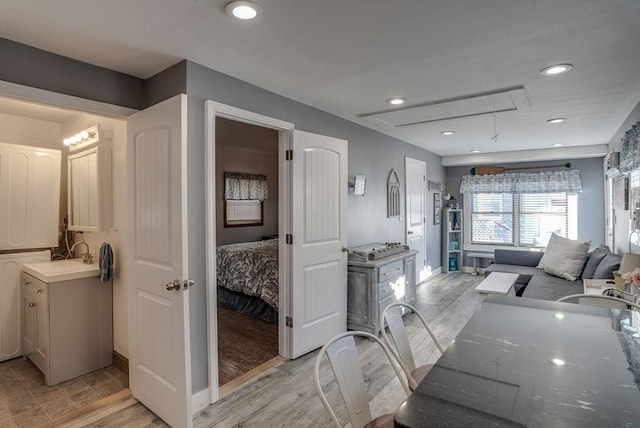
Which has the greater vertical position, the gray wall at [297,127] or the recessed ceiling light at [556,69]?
the recessed ceiling light at [556,69]

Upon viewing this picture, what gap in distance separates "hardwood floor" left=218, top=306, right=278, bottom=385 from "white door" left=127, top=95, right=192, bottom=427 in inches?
23.1

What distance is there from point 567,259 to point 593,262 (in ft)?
1.09

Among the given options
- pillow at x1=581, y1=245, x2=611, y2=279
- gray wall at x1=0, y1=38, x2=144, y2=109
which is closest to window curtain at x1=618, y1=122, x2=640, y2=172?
pillow at x1=581, y1=245, x2=611, y2=279

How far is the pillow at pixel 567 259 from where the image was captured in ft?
13.8

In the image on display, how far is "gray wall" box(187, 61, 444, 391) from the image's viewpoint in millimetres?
2301

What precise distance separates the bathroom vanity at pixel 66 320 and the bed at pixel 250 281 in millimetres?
1404

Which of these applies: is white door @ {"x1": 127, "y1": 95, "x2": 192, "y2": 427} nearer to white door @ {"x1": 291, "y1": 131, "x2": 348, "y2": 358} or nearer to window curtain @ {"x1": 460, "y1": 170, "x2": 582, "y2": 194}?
white door @ {"x1": 291, "y1": 131, "x2": 348, "y2": 358}

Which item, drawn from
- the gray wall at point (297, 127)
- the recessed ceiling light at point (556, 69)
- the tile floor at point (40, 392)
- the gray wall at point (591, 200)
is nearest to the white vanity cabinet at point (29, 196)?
the tile floor at point (40, 392)

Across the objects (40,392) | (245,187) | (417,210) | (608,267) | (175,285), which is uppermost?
(245,187)

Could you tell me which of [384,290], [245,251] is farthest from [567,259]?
[245,251]

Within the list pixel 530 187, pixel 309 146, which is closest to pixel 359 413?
pixel 309 146

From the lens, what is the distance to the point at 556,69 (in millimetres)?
2355

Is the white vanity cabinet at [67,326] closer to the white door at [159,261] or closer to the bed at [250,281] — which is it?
the white door at [159,261]

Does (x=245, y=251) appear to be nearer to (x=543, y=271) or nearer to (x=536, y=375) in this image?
(x=536, y=375)
